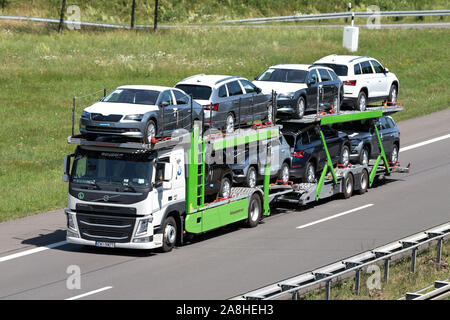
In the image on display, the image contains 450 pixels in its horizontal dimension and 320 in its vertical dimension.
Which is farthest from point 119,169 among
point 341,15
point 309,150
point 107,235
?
point 341,15

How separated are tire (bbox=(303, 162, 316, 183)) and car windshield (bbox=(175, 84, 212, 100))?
388cm

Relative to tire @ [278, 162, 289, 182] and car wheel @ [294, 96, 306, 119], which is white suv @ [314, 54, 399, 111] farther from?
tire @ [278, 162, 289, 182]

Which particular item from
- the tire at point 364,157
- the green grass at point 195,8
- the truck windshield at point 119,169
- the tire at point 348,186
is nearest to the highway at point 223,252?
the tire at point 348,186

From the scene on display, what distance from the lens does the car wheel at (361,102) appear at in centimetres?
2839

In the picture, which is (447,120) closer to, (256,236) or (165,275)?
(256,236)

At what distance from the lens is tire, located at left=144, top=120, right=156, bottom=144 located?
19.1m

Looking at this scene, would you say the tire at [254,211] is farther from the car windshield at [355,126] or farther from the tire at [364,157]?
the car windshield at [355,126]

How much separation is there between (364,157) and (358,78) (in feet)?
8.23

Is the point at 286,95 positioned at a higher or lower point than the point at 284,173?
higher

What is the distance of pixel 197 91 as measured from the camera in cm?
2286

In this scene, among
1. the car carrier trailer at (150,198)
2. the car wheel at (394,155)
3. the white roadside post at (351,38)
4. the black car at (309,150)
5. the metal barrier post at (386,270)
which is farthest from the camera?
the white roadside post at (351,38)

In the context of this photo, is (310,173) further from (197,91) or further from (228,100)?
Result: (197,91)

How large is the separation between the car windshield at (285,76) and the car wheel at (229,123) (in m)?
3.46

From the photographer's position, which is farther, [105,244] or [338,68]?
[338,68]
